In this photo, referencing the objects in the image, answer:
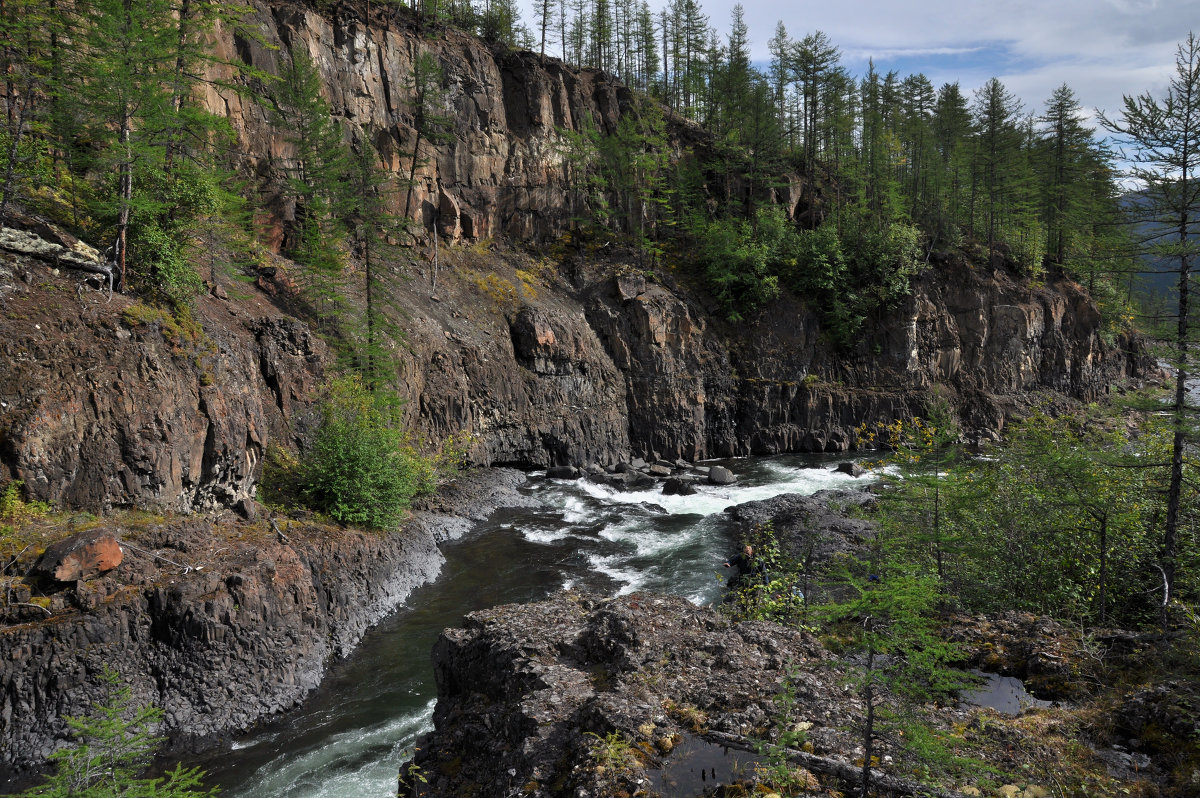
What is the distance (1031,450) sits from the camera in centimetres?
1505

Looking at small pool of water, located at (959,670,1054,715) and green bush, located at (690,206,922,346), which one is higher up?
green bush, located at (690,206,922,346)

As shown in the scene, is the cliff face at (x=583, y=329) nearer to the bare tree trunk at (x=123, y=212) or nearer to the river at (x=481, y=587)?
the river at (x=481, y=587)

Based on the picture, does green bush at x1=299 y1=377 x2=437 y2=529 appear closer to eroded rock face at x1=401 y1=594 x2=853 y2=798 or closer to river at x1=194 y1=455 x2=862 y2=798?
river at x1=194 y1=455 x2=862 y2=798

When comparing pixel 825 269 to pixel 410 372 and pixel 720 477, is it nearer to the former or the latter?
pixel 720 477

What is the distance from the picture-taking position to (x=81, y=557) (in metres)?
11.4

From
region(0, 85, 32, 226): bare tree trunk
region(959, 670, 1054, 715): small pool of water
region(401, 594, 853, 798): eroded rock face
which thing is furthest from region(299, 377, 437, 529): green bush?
region(959, 670, 1054, 715): small pool of water

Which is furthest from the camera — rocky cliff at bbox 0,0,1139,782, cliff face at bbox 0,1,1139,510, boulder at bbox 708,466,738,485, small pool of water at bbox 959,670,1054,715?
boulder at bbox 708,466,738,485

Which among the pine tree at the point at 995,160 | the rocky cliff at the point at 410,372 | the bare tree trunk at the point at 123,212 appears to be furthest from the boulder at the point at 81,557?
the pine tree at the point at 995,160

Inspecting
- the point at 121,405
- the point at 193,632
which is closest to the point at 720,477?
the point at 193,632

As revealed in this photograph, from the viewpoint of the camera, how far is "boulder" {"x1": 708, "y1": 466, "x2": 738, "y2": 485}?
31438 millimetres

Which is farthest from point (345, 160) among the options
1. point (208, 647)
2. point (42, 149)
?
point (208, 647)

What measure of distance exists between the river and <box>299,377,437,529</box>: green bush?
2719 millimetres

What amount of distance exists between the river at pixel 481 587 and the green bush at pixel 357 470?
272 centimetres

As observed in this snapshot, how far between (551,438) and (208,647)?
21.3 metres
